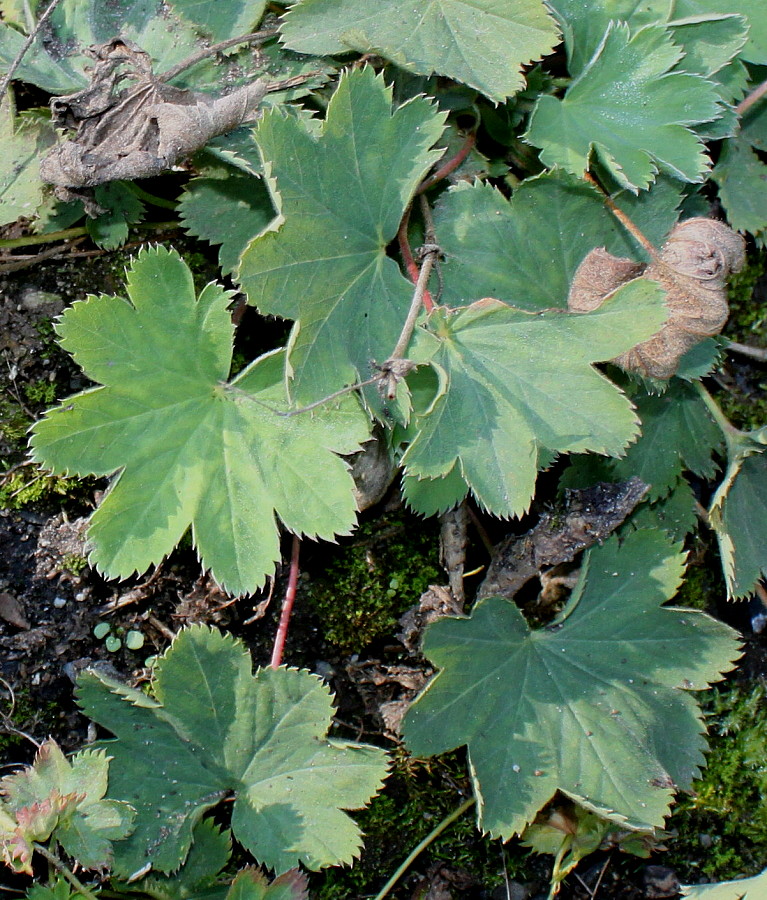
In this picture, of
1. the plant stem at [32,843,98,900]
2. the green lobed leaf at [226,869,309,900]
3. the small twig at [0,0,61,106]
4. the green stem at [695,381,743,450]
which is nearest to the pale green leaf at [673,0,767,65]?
the green stem at [695,381,743,450]

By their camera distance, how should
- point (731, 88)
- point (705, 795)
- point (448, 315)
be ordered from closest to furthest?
point (448, 315) < point (731, 88) < point (705, 795)

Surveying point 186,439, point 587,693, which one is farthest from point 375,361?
point 587,693

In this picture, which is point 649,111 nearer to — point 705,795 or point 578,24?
point 578,24

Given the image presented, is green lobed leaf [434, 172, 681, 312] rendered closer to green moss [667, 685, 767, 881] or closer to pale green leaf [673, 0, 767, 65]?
pale green leaf [673, 0, 767, 65]

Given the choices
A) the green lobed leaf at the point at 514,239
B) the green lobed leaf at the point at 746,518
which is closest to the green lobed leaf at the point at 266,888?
the green lobed leaf at the point at 746,518

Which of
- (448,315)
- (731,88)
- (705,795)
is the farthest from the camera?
(705,795)

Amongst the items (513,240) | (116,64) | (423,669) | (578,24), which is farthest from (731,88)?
(423,669)

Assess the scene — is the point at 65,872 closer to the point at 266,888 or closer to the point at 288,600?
the point at 266,888
